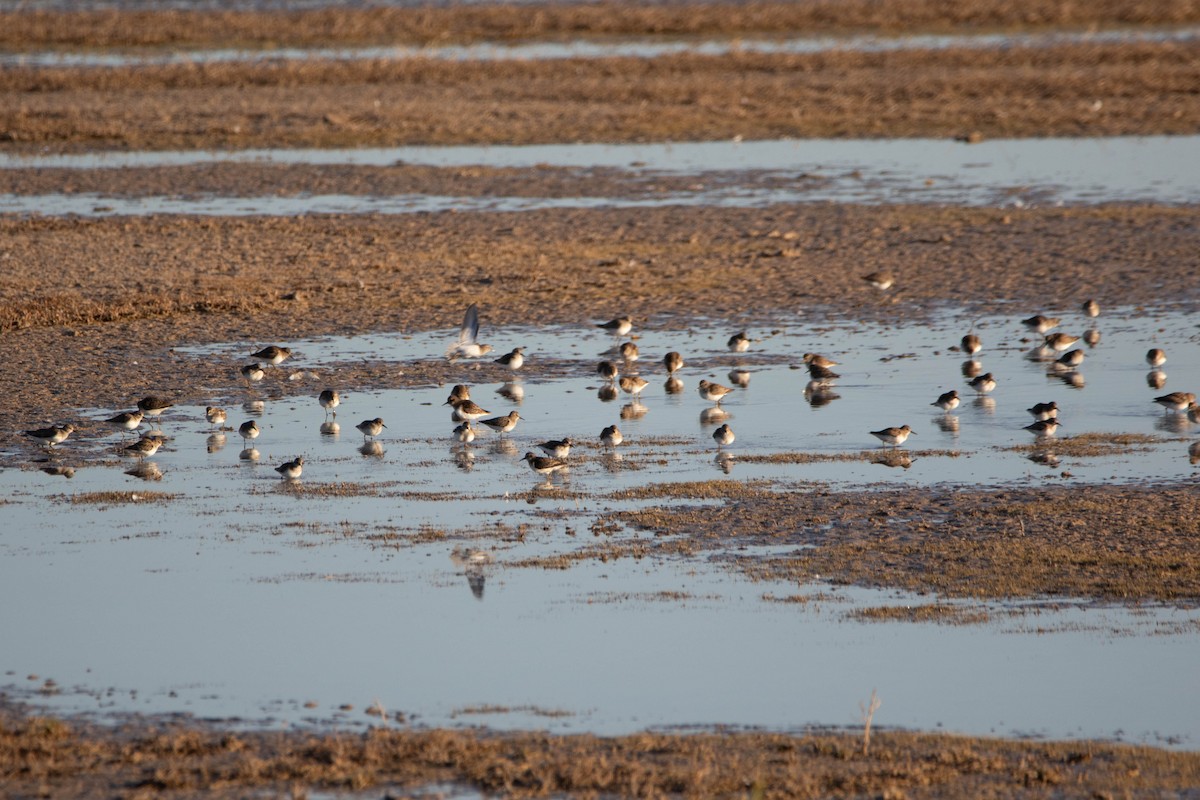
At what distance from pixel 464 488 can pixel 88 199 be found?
15463 mm

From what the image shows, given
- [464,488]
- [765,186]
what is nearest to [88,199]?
[765,186]

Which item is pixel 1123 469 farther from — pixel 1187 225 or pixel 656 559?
pixel 1187 225

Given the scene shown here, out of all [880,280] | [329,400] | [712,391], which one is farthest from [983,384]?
[329,400]

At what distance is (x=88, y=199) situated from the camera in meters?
26.3

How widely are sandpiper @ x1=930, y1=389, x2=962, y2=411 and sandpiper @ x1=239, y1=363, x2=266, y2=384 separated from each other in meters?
6.30

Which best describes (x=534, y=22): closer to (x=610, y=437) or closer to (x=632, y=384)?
(x=632, y=384)

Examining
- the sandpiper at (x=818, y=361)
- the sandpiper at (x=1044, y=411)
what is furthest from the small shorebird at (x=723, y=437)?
the sandpiper at (x=1044, y=411)

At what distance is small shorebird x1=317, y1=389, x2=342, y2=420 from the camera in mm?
15094

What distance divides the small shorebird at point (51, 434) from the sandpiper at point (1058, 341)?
9436 millimetres

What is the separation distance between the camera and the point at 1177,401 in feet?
48.4

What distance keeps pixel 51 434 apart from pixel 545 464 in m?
4.10

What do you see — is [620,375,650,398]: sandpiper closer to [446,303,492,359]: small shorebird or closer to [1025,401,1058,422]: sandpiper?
[446,303,492,359]: small shorebird

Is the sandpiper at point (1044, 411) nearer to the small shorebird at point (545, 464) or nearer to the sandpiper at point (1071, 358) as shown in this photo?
the sandpiper at point (1071, 358)

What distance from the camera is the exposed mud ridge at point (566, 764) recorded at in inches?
291
